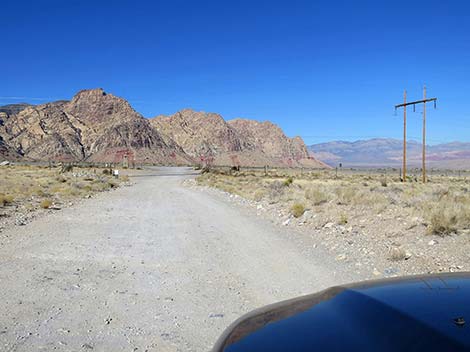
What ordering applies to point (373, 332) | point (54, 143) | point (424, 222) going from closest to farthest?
point (373, 332) → point (424, 222) → point (54, 143)

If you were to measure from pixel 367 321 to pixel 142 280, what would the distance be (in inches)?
217

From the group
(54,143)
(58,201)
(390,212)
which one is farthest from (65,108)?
(390,212)

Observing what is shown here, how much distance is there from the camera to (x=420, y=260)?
29.1ft

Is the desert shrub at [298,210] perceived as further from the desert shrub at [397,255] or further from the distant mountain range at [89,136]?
the distant mountain range at [89,136]

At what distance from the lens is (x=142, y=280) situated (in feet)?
25.4

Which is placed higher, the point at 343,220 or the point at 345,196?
the point at 345,196

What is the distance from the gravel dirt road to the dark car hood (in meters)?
2.01

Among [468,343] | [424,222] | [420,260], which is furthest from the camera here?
[424,222]

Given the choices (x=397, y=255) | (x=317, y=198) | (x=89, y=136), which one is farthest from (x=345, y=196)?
(x=89, y=136)

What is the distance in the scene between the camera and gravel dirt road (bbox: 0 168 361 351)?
→ 524cm

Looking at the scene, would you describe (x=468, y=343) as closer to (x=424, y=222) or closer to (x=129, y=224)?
(x=424, y=222)

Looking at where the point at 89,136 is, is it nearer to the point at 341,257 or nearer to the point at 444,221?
the point at 444,221

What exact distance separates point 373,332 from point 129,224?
42.4 feet

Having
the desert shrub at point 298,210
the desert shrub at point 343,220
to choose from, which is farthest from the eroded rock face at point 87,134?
the desert shrub at point 343,220
